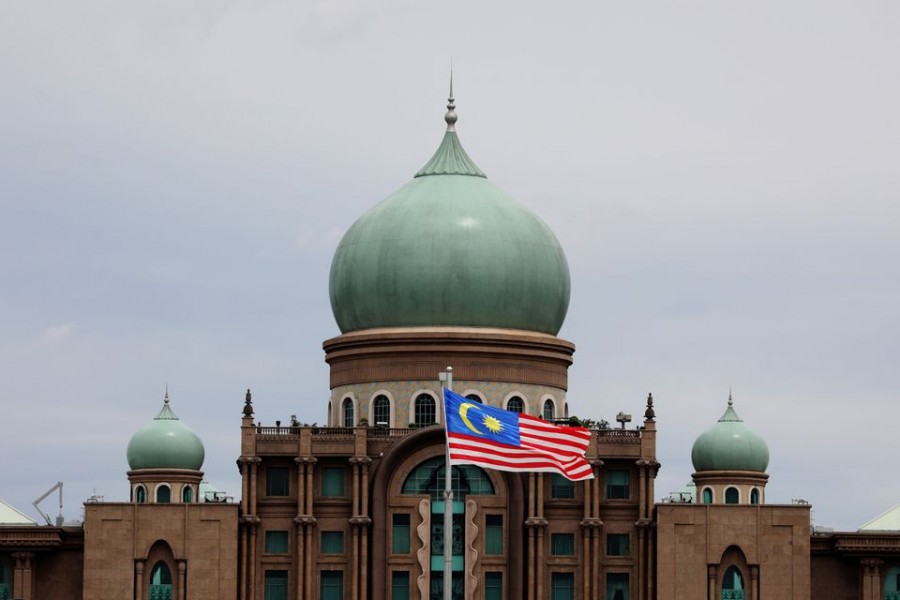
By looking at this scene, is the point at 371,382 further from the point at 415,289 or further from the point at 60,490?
the point at 60,490

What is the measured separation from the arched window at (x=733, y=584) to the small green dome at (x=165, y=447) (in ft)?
101

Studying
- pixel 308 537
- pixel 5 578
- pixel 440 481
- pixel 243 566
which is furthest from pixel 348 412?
pixel 5 578

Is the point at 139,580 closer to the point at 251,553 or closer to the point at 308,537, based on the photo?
the point at 251,553

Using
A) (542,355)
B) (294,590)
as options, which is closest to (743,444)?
(542,355)

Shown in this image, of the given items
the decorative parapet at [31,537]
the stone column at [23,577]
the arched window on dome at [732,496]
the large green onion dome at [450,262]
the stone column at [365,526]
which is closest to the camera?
the stone column at [365,526]

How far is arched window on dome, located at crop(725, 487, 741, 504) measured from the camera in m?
127

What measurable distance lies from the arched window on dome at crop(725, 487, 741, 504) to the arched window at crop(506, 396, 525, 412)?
58.8 feet

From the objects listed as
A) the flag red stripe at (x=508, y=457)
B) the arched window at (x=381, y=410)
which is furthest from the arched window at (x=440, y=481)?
the flag red stripe at (x=508, y=457)

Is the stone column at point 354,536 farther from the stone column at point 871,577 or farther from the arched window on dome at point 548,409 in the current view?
the stone column at point 871,577

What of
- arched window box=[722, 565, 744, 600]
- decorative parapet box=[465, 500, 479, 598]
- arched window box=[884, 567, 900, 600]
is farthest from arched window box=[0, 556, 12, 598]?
arched window box=[884, 567, 900, 600]

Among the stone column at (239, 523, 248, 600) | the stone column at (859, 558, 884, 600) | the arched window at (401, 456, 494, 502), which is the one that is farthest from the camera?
the stone column at (859, 558, 884, 600)

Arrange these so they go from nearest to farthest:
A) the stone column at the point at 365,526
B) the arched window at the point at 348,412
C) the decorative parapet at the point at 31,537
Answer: the stone column at the point at 365,526 < the decorative parapet at the point at 31,537 < the arched window at the point at 348,412

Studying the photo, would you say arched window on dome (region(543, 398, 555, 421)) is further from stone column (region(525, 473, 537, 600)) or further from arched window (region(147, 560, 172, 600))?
arched window (region(147, 560, 172, 600))

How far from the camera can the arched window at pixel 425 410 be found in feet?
368
